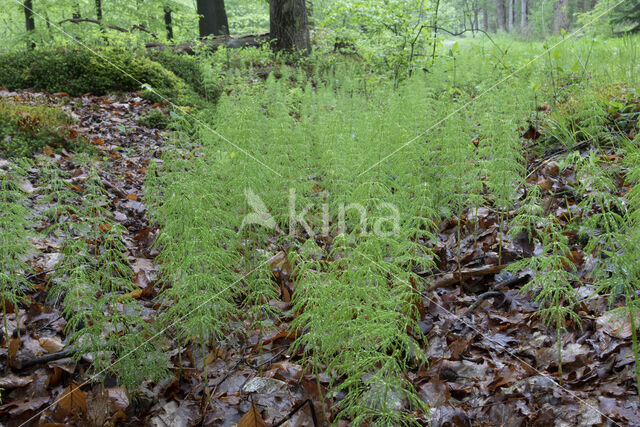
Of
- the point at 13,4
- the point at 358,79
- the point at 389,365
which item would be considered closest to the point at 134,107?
the point at 358,79

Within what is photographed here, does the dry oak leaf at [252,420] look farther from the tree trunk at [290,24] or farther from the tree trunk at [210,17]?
the tree trunk at [210,17]

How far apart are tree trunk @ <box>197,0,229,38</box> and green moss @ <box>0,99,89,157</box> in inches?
348

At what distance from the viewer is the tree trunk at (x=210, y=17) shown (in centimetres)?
1330

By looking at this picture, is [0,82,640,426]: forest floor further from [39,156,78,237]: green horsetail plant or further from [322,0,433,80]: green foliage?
[322,0,433,80]: green foliage

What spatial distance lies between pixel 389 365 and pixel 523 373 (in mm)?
901

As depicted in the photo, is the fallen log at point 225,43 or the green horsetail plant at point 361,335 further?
the fallen log at point 225,43

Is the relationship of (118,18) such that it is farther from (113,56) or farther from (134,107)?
(134,107)

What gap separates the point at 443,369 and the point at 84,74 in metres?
7.60

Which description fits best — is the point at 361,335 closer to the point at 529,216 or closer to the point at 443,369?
the point at 443,369

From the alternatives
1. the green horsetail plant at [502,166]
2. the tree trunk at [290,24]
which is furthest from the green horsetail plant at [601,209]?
the tree trunk at [290,24]

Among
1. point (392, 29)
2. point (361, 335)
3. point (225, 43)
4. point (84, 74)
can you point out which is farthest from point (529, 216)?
point (225, 43)

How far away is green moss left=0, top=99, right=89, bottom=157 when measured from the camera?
4816mm

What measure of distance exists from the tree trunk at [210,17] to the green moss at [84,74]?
6.23m

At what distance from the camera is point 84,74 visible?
746 centimetres
